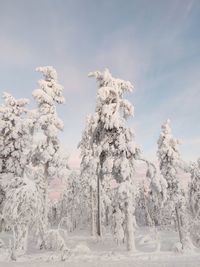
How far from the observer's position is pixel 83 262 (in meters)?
15.5

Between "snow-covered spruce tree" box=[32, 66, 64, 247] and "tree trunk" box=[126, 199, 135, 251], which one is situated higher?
"snow-covered spruce tree" box=[32, 66, 64, 247]

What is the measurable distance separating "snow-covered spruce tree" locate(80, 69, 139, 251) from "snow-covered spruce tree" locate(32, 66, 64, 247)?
375cm

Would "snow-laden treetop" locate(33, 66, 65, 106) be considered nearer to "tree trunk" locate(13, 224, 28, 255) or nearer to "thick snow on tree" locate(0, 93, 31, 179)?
"thick snow on tree" locate(0, 93, 31, 179)

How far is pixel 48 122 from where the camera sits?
25.8 metres

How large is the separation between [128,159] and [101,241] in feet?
27.8

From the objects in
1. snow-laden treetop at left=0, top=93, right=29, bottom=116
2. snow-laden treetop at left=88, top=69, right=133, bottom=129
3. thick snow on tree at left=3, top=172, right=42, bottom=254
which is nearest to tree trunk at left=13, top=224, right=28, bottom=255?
thick snow on tree at left=3, top=172, right=42, bottom=254

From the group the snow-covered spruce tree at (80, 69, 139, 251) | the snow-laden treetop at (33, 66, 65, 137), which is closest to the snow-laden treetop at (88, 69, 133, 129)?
the snow-covered spruce tree at (80, 69, 139, 251)

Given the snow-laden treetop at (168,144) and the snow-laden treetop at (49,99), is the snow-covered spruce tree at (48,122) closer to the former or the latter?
the snow-laden treetop at (49,99)

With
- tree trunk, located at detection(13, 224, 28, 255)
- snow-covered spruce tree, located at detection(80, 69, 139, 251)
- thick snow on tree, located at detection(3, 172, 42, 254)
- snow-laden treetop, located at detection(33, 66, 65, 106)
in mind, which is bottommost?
tree trunk, located at detection(13, 224, 28, 255)

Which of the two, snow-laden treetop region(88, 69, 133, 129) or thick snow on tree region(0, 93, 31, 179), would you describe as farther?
thick snow on tree region(0, 93, 31, 179)

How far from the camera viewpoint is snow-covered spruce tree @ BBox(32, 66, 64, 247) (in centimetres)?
2514

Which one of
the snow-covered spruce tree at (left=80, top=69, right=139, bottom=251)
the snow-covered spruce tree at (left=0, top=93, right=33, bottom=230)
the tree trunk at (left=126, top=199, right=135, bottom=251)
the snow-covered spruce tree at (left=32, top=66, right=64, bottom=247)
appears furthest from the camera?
the snow-covered spruce tree at (left=0, top=93, right=33, bottom=230)

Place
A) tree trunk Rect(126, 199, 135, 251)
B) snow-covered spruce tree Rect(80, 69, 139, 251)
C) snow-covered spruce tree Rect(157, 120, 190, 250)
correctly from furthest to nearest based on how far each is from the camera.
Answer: snow-covered spruce tree Rect(157, 120, 190, 250), snow-covered spruce tree Rect(80, 69, 139, 251), tree trunk Rect(126, 199, 135, 251)

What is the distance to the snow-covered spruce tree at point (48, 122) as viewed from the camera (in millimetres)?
25141
